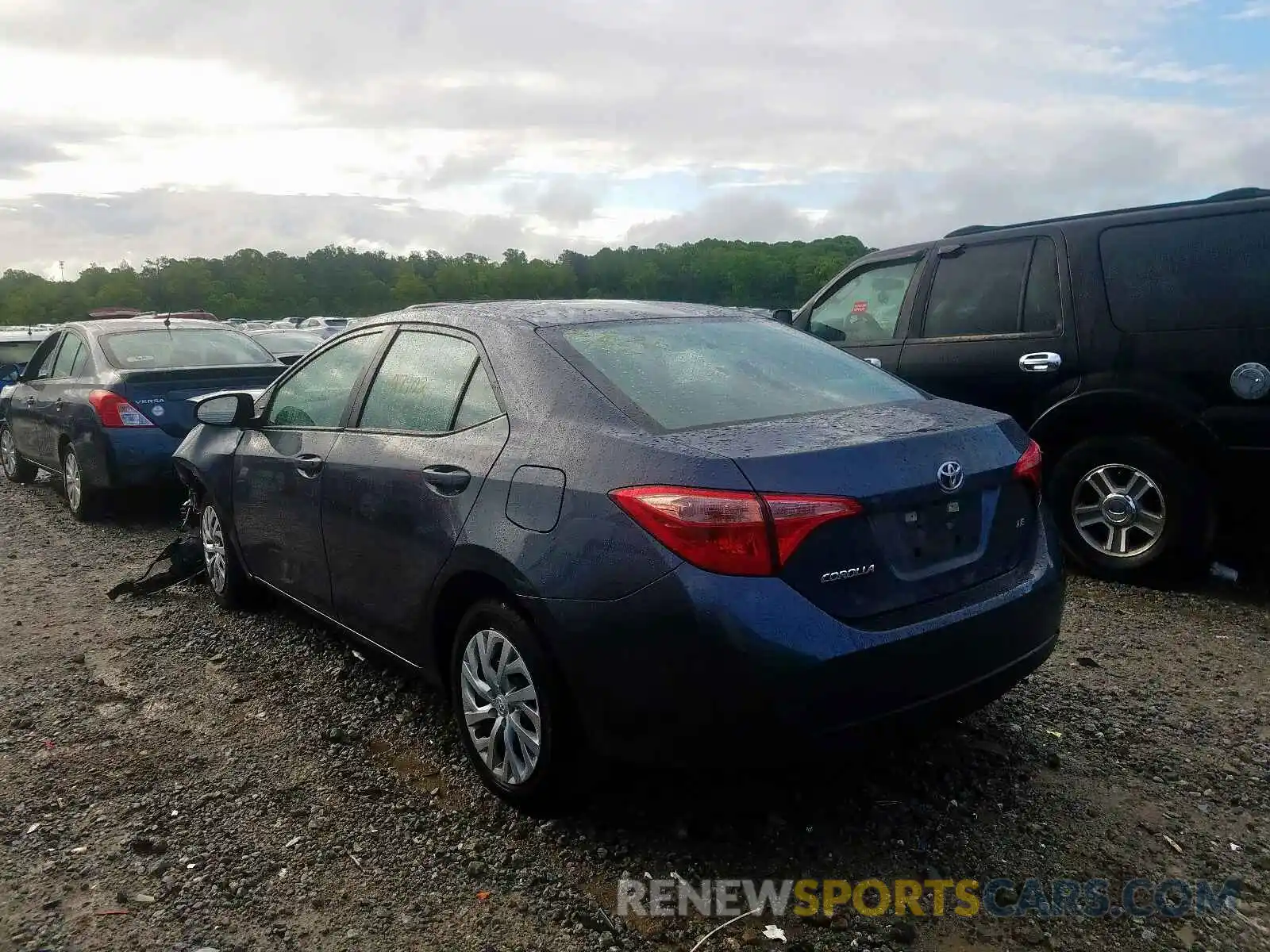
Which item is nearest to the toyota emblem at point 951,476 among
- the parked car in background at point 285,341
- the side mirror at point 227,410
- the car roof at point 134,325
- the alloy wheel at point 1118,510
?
the alloy wheel at point 1118,510

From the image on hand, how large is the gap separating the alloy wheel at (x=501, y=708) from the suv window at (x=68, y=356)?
6.68 m

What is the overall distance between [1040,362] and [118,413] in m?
6.32

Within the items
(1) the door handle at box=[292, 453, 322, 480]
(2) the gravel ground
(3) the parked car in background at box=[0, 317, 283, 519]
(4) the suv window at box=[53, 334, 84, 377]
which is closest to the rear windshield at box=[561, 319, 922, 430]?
(2) the gravel ground

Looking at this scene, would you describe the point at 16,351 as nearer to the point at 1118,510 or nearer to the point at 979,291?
the point at 979,291

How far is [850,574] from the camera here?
2.61 meters

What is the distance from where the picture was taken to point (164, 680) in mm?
4441

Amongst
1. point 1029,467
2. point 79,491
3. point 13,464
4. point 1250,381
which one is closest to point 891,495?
point 1029,467

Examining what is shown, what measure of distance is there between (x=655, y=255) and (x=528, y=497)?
12.1 metres

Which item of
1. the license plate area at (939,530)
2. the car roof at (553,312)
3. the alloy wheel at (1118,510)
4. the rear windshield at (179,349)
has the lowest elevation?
the alloy wheel at (1118,510)

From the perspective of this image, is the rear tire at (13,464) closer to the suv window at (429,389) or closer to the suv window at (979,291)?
the suv window at (429,389)

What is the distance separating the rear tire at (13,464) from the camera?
10.4 m

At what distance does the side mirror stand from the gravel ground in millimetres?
1150

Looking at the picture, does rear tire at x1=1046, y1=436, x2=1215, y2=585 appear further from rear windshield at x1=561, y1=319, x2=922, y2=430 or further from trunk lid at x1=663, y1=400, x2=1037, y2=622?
trunk lid at x1=663, y1=400, x2=1037, y2=622

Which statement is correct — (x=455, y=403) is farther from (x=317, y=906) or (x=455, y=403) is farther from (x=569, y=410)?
(x=317, y=906)
